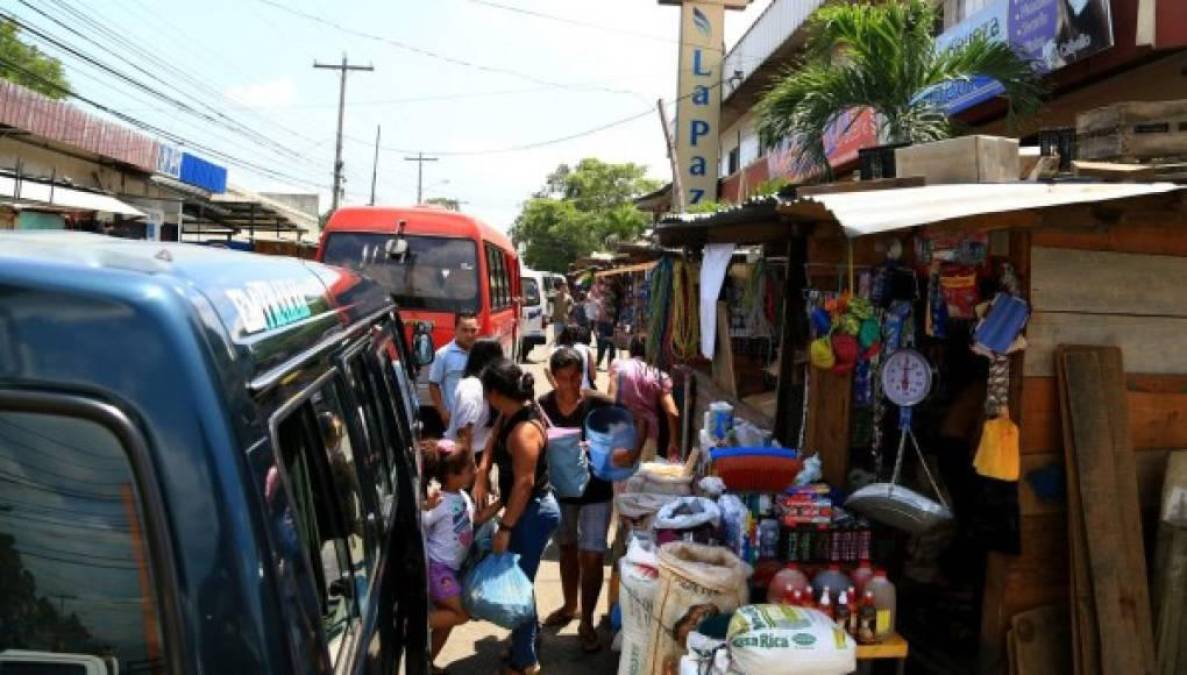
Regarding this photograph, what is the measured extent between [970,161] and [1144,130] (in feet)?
3.80

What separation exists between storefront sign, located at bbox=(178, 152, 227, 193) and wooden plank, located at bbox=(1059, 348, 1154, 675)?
18978 mm

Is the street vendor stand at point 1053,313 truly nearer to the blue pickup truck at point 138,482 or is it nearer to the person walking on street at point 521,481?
the person walking on street at point 521,481

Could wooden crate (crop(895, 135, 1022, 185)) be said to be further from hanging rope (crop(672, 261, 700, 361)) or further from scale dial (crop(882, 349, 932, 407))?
hanging rope (crop(672, 261, 700, 361))

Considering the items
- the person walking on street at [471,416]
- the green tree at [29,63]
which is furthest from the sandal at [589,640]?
the green tree at [29,63]

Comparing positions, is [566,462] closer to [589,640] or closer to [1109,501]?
[589,640]

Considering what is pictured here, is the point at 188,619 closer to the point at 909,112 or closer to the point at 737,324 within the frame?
the point at 737,324

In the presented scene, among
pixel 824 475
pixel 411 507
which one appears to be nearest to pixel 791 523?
pixel 824 475

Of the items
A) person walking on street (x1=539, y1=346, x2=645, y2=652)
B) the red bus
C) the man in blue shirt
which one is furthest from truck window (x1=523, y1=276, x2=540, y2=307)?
person walking on street (x1=539, y1=346, x2=645, y2=652)

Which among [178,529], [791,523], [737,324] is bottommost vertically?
[791,523]

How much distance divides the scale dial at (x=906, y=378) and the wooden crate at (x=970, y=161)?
0.88m

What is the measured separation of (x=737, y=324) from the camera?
6.71 metres

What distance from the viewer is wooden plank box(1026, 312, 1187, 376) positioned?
377cm

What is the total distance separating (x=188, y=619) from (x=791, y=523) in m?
3.13

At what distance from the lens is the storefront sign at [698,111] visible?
806 inches
